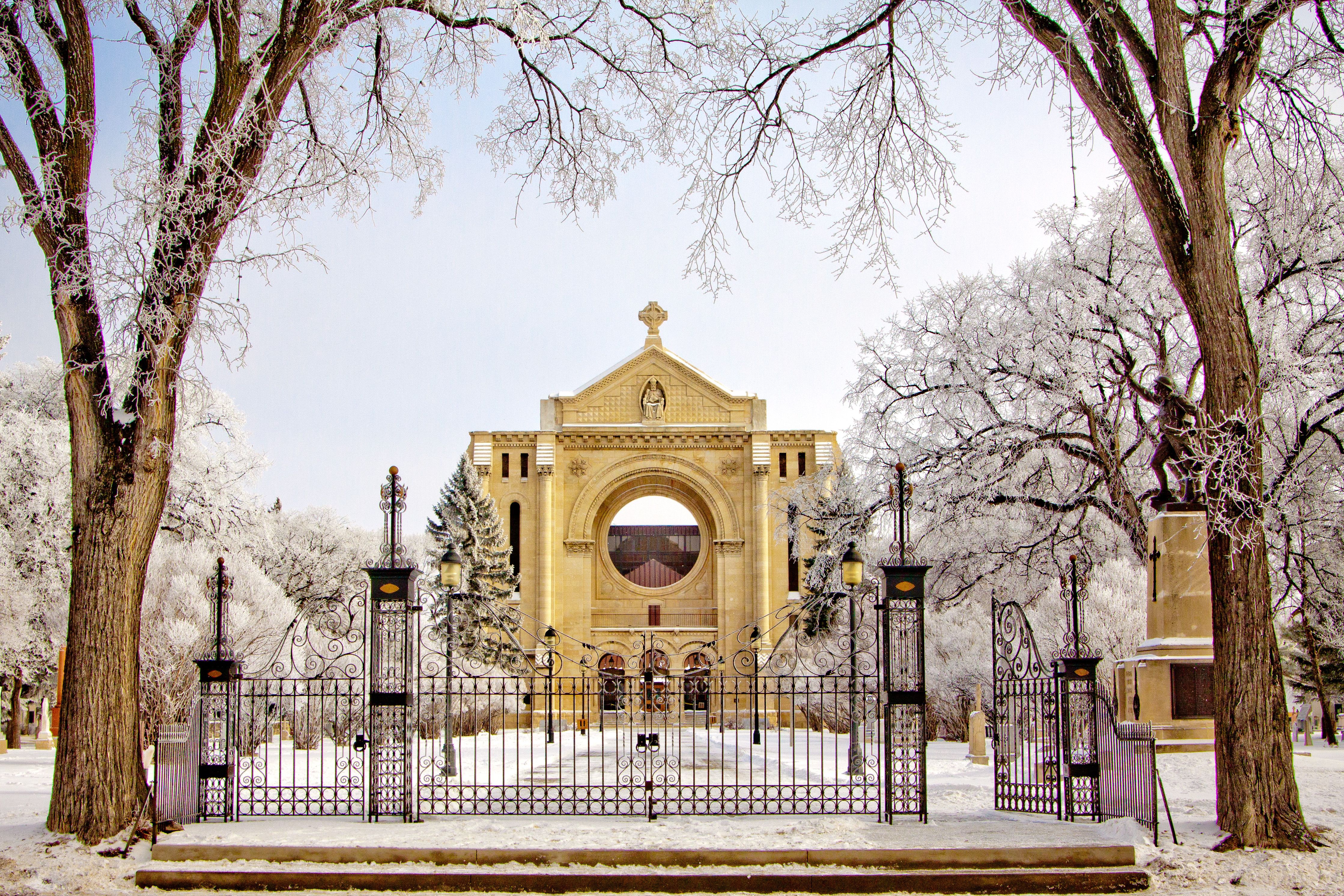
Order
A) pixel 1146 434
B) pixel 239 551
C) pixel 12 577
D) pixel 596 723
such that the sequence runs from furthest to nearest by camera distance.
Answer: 1. pixel 596 723
2. pixel 239 551
3. pixel 12 577
4. pixel 1146 434

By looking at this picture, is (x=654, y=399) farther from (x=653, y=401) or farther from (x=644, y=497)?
(x=644, y=497)

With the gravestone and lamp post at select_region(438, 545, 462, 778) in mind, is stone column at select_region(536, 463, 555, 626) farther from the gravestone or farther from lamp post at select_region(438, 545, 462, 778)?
lamp post at select_region(438, 545, 462, 778)

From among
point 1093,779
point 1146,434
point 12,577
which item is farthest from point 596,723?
point 1093,779

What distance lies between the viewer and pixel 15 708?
87.4ft

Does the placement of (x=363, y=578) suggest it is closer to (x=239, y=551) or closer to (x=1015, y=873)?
(x=239, y=551)

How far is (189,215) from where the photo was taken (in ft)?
33.0

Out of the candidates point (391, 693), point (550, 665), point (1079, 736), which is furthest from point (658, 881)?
point (1079, 736)

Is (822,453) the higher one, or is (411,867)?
(822,453)

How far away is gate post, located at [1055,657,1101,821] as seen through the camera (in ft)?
34.2

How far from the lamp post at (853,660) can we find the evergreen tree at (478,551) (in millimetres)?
22729

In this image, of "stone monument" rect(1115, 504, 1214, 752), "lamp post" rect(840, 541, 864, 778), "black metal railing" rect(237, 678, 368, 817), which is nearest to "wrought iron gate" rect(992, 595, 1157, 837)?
"lamp post" rect(840, 541, 864, 778)

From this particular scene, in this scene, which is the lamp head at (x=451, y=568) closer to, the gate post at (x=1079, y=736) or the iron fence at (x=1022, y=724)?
the iron fence at (x=1022, y=724)

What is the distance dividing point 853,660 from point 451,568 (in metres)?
4.52

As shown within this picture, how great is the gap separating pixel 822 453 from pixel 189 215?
3839 centimetres
